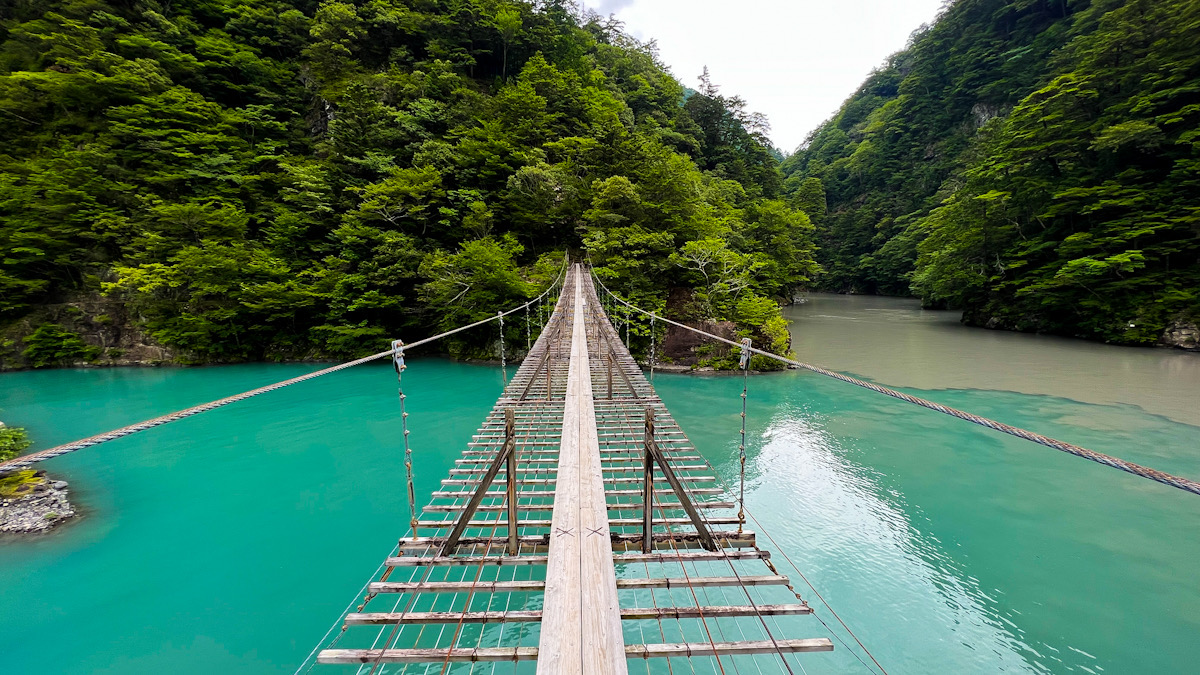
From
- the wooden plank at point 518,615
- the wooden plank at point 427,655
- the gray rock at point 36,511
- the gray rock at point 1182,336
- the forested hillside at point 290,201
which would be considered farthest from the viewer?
the forested hillside at point 290,201

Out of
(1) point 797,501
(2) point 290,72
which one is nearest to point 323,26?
(2) point 290,72

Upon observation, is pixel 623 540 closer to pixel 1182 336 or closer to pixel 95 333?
pixel 1182 336

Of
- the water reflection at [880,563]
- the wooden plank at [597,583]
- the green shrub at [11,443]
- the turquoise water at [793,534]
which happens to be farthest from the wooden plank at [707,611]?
the green shrub at [11,443]

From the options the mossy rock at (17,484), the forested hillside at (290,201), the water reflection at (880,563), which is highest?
the forested hillside at (290,201)

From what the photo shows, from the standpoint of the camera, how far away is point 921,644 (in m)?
3.26

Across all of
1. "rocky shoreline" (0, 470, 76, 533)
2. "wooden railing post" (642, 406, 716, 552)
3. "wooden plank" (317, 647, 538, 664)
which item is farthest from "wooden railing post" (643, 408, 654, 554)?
"rocky shoreline" (0, 470, 76, 533)

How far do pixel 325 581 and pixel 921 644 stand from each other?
212 inches

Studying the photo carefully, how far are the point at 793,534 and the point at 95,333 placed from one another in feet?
61.1

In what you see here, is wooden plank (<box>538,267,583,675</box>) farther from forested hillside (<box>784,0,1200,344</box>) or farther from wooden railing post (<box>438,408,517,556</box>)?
forested hillside (<box>784,0,1200,344</box>)

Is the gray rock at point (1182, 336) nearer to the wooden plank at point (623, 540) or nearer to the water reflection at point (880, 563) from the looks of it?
the water reflection at point (880, 563)

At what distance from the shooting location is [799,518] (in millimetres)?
4875

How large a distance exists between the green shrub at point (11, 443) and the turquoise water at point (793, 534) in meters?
0.84

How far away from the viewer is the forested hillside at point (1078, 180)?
10555mm

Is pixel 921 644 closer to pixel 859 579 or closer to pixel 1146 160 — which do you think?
pixel 859 579
